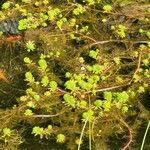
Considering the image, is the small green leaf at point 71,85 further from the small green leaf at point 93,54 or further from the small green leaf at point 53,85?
the small green leaf at point 93,54

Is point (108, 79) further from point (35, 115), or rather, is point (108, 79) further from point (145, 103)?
point (35, 115)

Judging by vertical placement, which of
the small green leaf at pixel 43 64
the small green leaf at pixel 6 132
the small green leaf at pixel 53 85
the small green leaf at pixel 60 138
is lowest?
the small green leaf at pixel 60 138

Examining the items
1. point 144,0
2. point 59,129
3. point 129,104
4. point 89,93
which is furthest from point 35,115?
point 144,0

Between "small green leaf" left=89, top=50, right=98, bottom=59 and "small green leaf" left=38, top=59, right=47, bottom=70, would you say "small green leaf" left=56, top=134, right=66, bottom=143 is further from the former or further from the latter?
"small green leaf" left=89, top=50, right=98, bottom=59

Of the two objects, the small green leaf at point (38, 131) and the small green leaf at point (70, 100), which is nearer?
the small green leaf at point (38, 131)

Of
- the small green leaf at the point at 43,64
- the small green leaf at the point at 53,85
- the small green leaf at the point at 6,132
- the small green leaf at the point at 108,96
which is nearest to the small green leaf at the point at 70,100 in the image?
the small green leaf at the point at 53,85

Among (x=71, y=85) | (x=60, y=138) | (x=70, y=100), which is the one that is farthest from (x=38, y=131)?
(x=71, y=85)

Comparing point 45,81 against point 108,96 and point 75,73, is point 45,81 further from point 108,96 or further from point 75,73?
point 108,96

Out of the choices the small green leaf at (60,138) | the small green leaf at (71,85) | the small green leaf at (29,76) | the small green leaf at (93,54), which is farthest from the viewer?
the small green leaf at (93,54)

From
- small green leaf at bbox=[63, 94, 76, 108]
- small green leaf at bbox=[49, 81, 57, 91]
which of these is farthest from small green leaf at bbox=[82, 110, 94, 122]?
small green leaf at bbox=[49, 81, 57, 91]

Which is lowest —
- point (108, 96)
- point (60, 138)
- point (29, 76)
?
point (60, 138)
